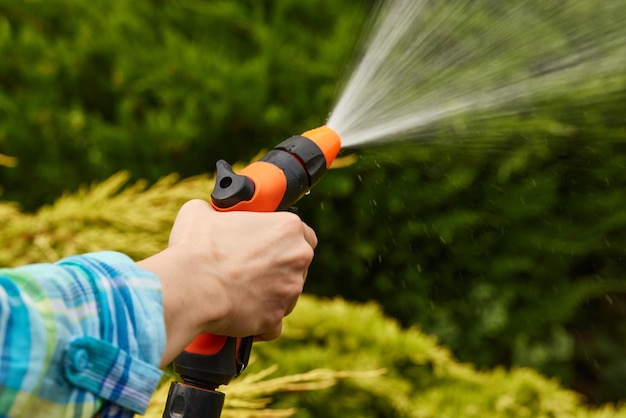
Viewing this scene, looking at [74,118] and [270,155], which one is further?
[74,118]

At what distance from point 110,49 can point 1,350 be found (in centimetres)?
229

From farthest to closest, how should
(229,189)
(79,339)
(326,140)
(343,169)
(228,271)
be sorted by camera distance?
(343,169) → (326,140) → (229,189) → (228,271) → (79,339)

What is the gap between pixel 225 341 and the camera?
3.59 feet

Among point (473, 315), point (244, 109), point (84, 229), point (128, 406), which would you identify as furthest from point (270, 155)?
point (473, 315)

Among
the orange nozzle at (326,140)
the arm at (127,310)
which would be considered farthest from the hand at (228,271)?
the orange nozzle at (326,140)

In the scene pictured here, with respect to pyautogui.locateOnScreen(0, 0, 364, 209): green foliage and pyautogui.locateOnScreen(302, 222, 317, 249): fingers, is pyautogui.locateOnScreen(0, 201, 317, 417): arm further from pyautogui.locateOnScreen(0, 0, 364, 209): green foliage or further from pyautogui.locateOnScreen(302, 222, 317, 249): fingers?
pyautogui.locateOnScreen(0, 0, 364, 209): green foliage

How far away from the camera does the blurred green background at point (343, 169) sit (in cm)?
271

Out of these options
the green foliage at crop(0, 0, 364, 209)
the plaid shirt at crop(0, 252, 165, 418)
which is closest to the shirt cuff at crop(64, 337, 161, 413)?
the plaid shirt at crop(0, 252, 165, 418)

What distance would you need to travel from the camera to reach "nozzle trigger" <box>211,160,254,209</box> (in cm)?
104

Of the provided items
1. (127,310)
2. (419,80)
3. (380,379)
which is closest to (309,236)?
(127,310)

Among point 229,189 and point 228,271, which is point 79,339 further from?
point 229,189

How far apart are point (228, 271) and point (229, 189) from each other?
16 cm

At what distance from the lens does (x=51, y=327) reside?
711 mm

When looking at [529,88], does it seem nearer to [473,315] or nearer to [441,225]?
[441,225]
